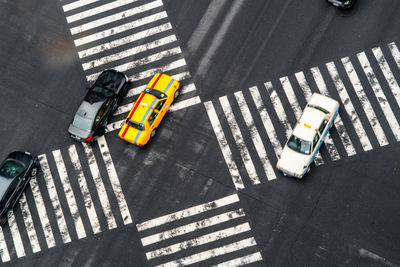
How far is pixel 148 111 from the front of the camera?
30.7 m

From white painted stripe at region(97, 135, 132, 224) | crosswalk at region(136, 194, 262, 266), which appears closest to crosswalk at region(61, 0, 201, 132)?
white painted stripe at region(97, 135, 132, 224)

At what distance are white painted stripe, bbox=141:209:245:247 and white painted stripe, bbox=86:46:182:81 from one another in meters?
10.9

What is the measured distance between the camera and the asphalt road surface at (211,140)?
29.5 metres

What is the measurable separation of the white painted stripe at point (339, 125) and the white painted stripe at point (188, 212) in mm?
7253

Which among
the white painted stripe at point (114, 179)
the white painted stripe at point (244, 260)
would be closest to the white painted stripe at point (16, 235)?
the white painted stripe at point (114, 179)

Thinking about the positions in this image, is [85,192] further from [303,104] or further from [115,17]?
[303,104]

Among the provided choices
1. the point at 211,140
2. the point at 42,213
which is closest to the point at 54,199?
the point at 42,213

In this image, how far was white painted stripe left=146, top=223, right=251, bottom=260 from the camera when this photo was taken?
97.5 ft

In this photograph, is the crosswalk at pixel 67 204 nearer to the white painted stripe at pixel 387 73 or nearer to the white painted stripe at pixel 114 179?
the white painted stripe at pixel 114 179

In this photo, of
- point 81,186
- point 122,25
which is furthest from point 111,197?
point 122,25

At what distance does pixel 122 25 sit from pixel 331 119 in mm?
14971

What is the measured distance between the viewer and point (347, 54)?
31.4m

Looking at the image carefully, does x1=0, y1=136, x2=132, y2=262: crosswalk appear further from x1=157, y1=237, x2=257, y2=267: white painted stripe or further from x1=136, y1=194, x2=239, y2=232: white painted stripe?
x1=157, y1=237, x2=257, y2=267: white painted stripe

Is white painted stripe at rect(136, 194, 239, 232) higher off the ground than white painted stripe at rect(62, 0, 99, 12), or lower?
lower
